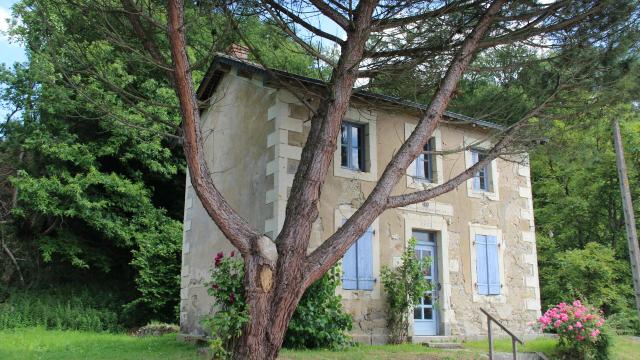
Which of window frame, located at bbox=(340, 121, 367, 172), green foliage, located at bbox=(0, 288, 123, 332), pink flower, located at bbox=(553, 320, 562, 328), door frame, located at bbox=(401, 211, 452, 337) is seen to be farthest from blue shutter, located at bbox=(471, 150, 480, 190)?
green foliage, located at bbox=(0, 288, 123, 332)

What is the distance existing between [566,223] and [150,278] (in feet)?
45.1

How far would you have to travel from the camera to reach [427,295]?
10320 mm

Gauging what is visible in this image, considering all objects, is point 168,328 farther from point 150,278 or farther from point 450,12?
point 450,12

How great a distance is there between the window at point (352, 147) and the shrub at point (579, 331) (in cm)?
407

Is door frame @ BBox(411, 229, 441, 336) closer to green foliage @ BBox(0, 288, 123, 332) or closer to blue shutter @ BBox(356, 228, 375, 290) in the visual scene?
blue shutter @ BBox(356, 228, 375, 290)

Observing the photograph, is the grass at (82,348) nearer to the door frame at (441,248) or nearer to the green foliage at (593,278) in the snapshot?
the door frame at (441,248)

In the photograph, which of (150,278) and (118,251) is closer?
(150,278)

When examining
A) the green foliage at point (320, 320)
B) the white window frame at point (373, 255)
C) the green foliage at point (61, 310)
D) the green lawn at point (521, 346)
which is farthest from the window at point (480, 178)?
the green foliage at point (61, 310)

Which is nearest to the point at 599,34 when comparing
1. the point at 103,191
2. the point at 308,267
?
the point at 308,267

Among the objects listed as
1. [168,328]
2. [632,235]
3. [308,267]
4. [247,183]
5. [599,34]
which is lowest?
[168,328]

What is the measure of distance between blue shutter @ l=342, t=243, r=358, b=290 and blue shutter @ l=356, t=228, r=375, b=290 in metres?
0.09

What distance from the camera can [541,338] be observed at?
11094mm

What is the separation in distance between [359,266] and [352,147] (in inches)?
84.9

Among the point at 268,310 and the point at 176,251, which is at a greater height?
the point at 176,251
